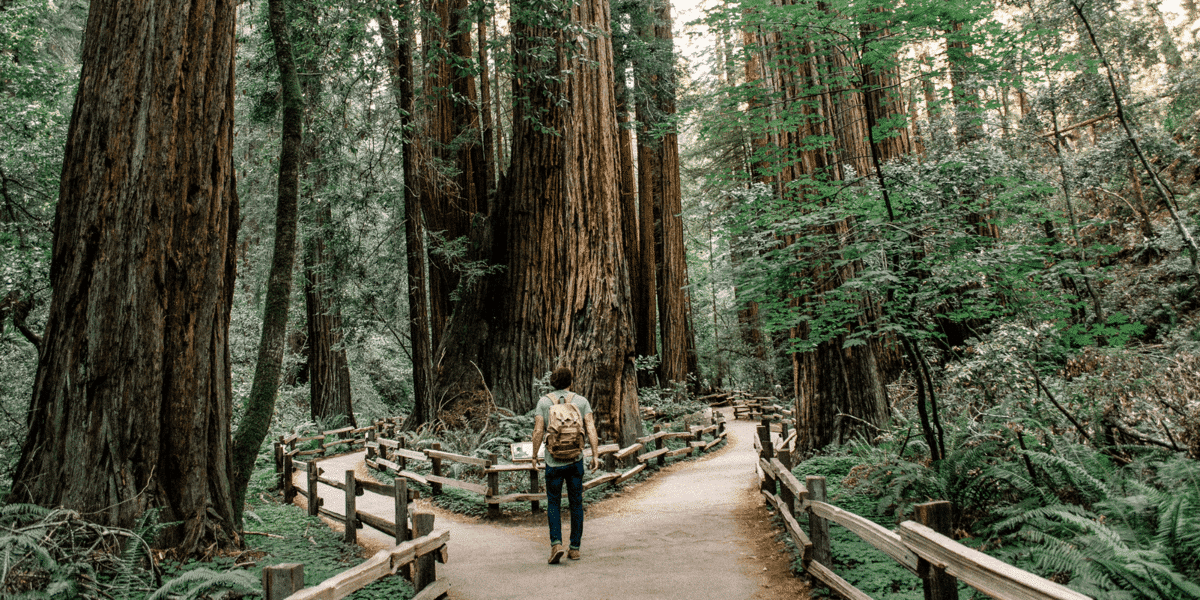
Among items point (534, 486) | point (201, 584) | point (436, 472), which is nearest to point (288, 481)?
point (436, 472)

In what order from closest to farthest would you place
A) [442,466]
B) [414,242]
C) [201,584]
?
[201,584] → [442,466] → [414,242]

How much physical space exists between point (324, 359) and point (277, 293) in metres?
10.4

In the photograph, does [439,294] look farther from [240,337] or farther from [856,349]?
[856,349]

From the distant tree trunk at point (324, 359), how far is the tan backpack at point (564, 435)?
379 inches

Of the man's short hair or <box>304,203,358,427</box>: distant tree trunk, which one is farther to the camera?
<box>304,203,358,427</box>: distant tree trunk

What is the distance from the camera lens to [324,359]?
1593cm

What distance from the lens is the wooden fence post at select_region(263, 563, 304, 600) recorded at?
9.46ft

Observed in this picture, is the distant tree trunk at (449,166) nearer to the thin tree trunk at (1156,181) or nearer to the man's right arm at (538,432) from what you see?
the man's right arm at (538,432)

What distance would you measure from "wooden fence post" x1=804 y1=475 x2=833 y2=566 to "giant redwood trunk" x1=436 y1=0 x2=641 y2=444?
5.07 meters

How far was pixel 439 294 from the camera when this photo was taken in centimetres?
1295

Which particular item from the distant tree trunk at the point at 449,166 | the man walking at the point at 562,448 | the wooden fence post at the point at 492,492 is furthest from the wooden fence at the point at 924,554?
the distant tree trunk at the point at 449,166

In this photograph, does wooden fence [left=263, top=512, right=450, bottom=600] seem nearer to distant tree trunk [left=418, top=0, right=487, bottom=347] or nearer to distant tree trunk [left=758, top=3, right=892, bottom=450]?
distant tree trunk [left=758, top=3, right=892, bottom=450]

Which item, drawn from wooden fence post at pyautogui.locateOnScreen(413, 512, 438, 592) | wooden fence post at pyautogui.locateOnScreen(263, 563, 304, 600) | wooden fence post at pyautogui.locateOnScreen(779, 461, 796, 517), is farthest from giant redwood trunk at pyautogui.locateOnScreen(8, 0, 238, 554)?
wooden fence post at pyautogui.locateOnScreen(779, 461, 796, 517)

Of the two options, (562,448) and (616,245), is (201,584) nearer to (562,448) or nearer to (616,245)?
(562,448)
